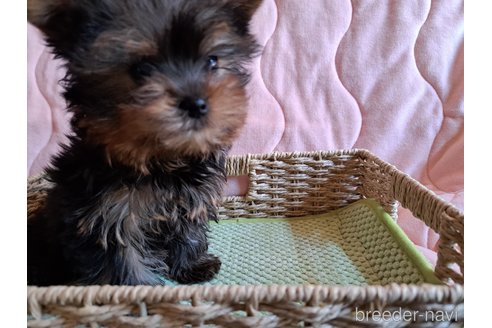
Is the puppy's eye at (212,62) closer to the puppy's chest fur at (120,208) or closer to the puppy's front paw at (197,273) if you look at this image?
the puppy's chest fur at (120,208)

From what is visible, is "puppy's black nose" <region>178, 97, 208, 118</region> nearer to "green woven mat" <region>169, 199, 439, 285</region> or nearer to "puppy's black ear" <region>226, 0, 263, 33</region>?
"puppy's black ear" <region>226, 0, 263, 33</region>

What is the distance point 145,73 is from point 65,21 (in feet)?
0.73

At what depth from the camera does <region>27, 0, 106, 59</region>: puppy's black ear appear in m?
0.94

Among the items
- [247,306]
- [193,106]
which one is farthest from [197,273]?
[193,106]

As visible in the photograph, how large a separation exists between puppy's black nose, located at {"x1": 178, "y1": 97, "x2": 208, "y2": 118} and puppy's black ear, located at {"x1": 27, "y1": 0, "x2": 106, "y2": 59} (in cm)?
25

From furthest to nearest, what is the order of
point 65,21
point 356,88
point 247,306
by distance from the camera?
point 356,88 < point 65,21 < point 247,306

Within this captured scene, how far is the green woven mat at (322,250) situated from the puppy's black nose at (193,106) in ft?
2.22

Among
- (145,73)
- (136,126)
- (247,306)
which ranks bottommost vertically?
(247,306)

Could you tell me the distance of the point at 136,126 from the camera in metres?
0.90

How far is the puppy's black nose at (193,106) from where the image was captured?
34.6 inches

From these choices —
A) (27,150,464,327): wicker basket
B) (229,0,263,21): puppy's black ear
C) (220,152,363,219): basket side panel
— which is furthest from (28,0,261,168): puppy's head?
(220,152,363,219): basket side panel

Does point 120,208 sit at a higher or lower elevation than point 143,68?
lower

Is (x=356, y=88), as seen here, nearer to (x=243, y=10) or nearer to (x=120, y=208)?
Answer: (x=243, y=10)

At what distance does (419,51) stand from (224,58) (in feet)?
4.10
